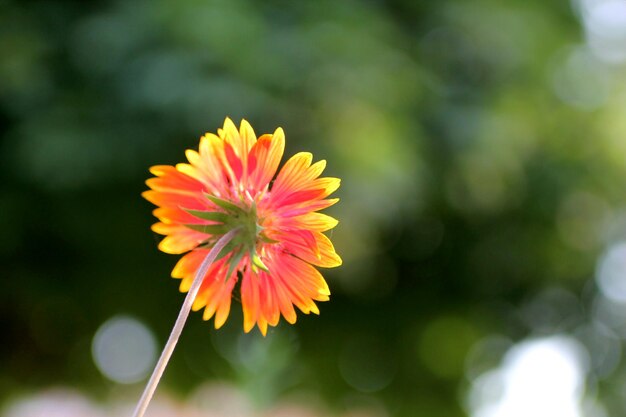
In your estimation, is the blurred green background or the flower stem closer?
the flower stem

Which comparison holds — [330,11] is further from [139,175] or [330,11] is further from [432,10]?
[139,175]

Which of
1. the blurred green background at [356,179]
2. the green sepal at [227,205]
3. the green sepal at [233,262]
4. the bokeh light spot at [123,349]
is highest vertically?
the blurred green background at [356,179]

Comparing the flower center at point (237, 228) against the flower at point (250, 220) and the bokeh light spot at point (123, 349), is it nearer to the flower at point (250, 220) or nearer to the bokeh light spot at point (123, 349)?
the flower at point (250, 220)

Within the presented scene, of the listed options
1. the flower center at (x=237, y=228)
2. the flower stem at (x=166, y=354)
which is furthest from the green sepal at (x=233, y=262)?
the flower stem at (x=166, y=354)

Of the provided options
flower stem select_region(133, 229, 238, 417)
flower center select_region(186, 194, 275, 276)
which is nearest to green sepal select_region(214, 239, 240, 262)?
flower center select_region(186, 194, 275, 276)

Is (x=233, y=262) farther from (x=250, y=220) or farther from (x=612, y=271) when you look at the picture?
(x=612, y=271)

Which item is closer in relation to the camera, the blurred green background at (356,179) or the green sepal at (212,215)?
the green sepal at (212,215)

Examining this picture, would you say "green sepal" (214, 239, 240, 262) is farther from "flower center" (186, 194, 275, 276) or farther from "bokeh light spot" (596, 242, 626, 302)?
"bokeh light spot" (596, 242, 626, 302)
